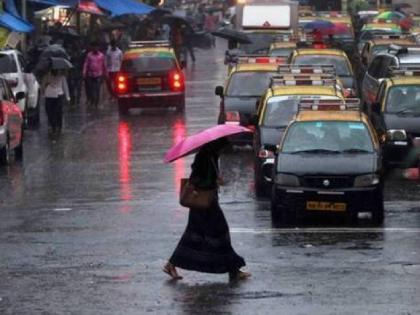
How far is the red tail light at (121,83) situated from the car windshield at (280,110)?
13.4m

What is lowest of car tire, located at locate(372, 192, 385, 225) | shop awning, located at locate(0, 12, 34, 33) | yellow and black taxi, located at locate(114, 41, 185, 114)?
yellow and black taxi, located at locate(114, 41, 185, 114)

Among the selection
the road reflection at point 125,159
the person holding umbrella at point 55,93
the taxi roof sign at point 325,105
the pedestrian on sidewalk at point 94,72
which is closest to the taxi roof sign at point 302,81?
→ the road reflection at point 125,159

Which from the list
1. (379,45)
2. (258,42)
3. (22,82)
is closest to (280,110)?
(22,82)

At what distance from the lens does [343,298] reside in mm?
13344

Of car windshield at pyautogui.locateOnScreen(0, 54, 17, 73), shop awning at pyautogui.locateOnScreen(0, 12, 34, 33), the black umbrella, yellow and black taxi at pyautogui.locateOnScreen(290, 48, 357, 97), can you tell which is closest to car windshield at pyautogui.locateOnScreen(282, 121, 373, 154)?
yellow and black taxi at pyautogui.locateOnScreen(290, 48, 357, 97)

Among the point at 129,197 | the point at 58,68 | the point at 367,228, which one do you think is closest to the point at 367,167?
the point at 367,228

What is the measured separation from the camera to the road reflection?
22.8 meters

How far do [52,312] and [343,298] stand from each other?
2.48 metres

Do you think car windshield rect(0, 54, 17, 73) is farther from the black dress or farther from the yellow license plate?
the black dress

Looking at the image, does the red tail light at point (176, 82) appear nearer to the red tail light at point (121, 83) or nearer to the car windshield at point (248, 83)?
the red tail light at point (121, 83)

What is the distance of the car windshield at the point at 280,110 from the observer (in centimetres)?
2422

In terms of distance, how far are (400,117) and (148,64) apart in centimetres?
1356

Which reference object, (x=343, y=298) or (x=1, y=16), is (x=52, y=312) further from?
(x=1, y=16)

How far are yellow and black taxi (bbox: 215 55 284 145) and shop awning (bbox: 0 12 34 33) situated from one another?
962 cm
